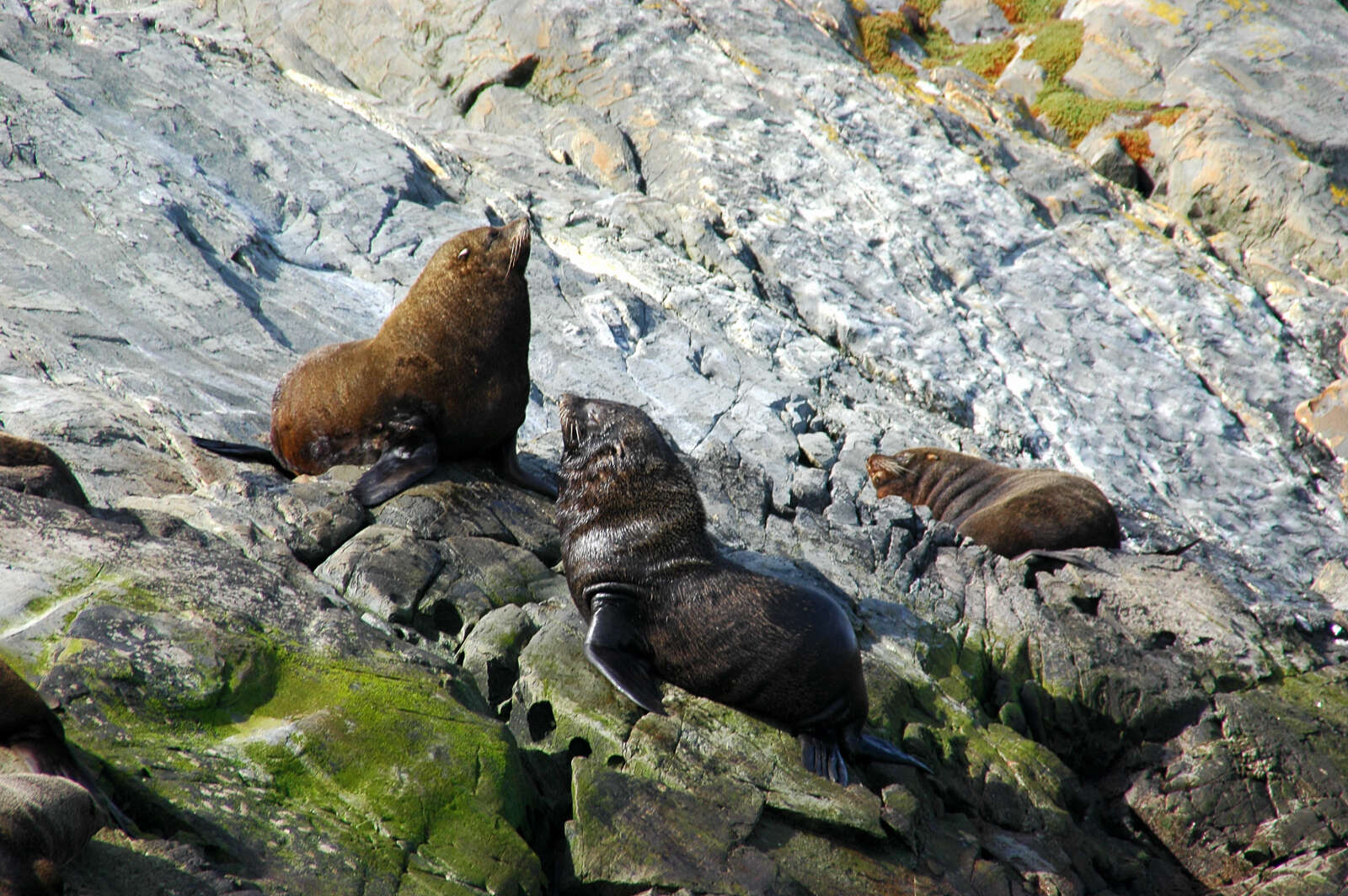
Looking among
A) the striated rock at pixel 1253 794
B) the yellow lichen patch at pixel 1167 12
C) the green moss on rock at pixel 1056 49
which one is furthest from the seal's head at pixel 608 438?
the yellow lichen patch at pixel 1167 12

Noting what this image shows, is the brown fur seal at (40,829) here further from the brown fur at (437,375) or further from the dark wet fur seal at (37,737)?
the brown fur at (437,375)

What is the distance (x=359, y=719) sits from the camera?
4098 mm

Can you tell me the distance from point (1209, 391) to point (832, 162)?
612 cm

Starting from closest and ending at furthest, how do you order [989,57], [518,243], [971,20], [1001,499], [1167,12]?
1. [518,243]
2. [1001,499]
3. [1167,12]
4. [989,57]
5. [971,20]

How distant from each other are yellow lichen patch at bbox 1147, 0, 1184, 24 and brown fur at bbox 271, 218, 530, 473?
16988 mm

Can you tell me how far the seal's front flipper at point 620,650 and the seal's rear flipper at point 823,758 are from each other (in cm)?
69

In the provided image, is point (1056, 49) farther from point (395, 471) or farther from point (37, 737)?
point (37, 737)

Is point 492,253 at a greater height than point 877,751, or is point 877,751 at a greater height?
point 492,253

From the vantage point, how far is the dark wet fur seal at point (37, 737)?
3174 mm

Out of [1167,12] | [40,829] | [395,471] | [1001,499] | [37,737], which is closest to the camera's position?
[40,829]

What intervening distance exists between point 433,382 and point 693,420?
14.0 feet

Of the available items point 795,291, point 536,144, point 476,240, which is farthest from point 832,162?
point 476,240

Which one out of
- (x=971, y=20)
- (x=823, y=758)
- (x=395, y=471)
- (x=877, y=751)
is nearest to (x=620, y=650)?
(x=823, y=758)

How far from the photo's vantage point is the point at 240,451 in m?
7.13
